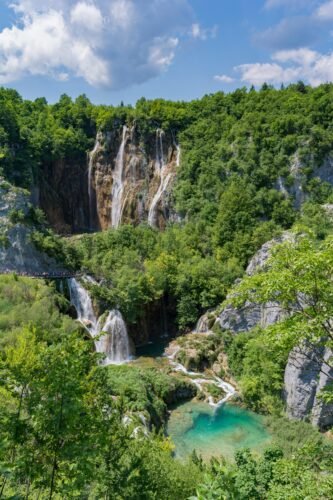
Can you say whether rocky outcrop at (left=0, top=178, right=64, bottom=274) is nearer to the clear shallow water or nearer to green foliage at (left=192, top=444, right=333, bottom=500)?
the clear shallow water

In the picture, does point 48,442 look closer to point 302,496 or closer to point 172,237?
point 302,496

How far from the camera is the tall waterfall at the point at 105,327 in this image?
24.5 metres

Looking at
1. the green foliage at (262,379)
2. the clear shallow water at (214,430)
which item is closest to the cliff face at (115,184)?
the green foliage at (262,379)

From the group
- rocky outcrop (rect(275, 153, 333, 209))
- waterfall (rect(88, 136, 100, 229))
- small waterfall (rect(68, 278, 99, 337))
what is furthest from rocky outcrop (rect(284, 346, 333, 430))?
waterfall (rect(88, 136, 100, 229))

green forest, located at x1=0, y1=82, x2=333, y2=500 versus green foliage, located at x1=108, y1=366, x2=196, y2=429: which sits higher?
green forest, located at x1=0, y1=82, x2=333, y2=500

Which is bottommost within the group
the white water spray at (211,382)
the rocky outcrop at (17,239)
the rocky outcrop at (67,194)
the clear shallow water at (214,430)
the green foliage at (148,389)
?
the clear shallow water at (214,430)

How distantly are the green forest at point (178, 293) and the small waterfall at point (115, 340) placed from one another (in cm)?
119

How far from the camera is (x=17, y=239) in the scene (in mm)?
26219

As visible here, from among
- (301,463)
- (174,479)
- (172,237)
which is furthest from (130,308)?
(301,463)

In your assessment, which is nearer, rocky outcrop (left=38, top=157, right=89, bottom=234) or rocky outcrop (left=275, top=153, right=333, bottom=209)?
rocky outcrop (left=275, top=153, right=333, bottom=209)

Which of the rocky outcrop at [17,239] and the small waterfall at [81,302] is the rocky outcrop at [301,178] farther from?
the rocky outcrop at [17,239]

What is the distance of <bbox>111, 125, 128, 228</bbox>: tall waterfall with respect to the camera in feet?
138

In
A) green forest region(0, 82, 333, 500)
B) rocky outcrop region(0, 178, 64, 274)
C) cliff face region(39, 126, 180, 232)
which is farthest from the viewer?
cliff face region(39, 126, 180, 232)

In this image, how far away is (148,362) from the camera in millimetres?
24297
